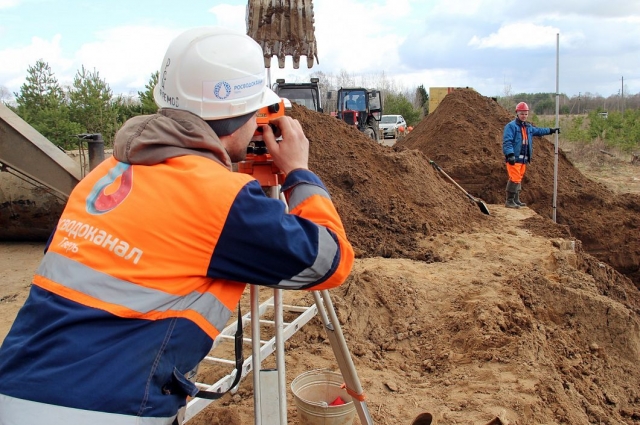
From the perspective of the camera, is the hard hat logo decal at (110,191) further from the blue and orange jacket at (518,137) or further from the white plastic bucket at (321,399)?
the blue and orange jacket at (518,137)

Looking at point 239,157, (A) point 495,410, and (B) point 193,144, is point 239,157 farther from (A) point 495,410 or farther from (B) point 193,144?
(A) point 495,410

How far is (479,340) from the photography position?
4.10m

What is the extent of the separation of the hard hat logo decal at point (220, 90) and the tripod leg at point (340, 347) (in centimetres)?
113

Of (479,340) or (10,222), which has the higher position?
(10,222)

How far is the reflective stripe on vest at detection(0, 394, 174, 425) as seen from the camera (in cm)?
125

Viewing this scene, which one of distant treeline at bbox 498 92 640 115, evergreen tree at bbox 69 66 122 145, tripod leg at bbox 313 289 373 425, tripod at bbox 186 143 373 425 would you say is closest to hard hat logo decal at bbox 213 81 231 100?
tripod at bbox 186 143 373 425

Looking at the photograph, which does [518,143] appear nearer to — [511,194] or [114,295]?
[511,194]

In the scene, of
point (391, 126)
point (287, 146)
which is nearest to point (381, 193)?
point (287, 146)

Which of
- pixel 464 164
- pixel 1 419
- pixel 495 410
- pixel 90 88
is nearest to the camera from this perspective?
pixel 1 419

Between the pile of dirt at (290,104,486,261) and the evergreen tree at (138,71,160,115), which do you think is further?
the evergreen tree at (138,71,160,115)

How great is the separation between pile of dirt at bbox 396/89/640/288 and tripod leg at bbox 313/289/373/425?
7814 mm

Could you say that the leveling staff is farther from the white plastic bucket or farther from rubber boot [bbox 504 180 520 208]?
rubber boot [bbox 504 180 520 208]

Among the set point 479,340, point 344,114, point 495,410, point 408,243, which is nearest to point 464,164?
point 408,243

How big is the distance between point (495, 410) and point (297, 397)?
47.5 inches
